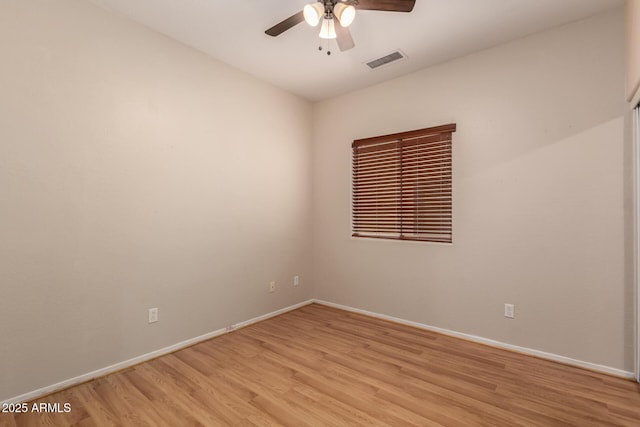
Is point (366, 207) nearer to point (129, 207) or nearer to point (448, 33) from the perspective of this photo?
point (448, 33)

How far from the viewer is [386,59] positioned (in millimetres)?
3029

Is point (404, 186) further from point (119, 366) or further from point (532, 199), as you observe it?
point (119, 366)

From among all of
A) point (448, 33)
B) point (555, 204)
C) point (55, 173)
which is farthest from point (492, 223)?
point (55, 173)

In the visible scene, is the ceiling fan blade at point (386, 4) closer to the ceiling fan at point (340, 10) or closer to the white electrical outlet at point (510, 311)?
the ceiling fan at point (340, 10)

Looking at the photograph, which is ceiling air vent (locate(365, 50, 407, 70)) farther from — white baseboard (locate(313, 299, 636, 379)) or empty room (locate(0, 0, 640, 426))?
white baseboard (locate(313, 299, 636, 379))

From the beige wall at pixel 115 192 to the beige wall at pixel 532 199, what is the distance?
1765 mm

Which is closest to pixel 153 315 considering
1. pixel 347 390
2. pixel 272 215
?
pixel 272 215

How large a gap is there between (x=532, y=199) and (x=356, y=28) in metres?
2.14

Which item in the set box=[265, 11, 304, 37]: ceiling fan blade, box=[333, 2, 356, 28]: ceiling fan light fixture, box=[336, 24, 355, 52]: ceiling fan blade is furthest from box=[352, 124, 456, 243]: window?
box=[265, 11, 304, 37]: ceiling fan blade

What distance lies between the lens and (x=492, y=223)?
9.25 ft

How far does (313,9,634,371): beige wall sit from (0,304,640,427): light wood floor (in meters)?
0.35

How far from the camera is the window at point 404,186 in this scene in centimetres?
312

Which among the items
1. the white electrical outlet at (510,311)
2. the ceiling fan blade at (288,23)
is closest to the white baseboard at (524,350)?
the white electrical outlet at (510,311)

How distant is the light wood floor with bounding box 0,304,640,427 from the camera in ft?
5.93
